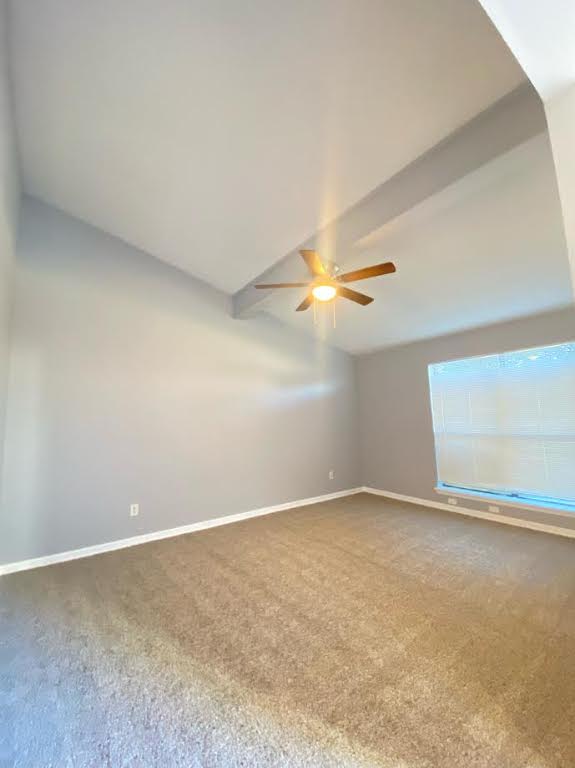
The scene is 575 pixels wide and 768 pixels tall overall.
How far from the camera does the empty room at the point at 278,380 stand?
1.45 metres

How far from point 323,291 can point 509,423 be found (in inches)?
117

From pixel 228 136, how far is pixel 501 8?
182 centimetres

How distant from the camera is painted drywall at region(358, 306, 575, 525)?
381cm

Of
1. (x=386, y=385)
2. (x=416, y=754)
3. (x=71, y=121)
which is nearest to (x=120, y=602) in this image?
Answer: (x=416, y=754)

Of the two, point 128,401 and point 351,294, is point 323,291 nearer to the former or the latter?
point 351,294

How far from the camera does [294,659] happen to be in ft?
5.79

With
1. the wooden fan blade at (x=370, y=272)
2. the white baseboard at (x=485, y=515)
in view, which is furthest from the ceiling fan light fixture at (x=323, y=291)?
the white baseboard at (x=485, y=515)

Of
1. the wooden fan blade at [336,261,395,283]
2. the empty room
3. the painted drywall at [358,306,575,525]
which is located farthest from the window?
the wooden fan blade at [336,261,395,283]

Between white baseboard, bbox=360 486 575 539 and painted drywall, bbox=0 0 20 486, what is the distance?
500 cm

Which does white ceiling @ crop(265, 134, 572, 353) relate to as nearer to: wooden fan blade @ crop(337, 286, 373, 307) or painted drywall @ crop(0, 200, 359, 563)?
wooden fan blade @ crop(337, 286, 373, 307)

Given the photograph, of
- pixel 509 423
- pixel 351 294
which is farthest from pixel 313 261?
pixel 509 423

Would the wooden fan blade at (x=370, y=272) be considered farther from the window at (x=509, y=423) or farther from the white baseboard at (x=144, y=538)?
the white baseboard at (x=144, y=538)

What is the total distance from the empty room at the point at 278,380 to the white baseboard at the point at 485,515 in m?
0.03

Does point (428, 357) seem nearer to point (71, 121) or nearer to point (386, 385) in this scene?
point (386, 385)
